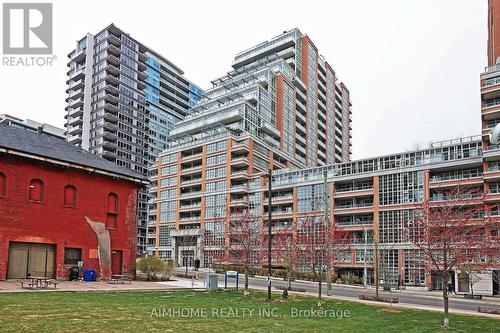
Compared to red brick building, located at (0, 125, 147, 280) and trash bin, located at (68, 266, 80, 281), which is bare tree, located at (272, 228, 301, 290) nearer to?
red brick building, located at (0, 125, 147, 280)

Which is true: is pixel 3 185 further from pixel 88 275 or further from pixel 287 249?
pixel 287 249

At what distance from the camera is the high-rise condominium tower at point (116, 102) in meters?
117

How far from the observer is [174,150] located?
101188mm

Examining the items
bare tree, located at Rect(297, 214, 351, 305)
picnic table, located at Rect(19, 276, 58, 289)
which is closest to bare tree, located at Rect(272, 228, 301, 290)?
bare tree, located at Rect(297, 214, 351, 305)

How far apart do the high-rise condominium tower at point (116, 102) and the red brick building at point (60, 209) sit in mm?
80206

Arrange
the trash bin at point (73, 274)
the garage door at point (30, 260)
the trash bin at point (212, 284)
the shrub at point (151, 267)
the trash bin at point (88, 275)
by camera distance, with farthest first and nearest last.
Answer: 1. the shrub at point (151, 267)
2. the trash bin at point (88, 275)
3. the trash bin at point (73, 274)
4. the trash bin at point (212, 284)
5. the garage door at point (30, 260)

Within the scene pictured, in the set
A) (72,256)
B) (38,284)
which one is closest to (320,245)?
(72,256)

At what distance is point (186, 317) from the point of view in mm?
17453

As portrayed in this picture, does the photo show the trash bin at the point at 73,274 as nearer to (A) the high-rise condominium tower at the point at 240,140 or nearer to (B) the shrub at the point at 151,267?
(B) the shrub at the point at 151,267

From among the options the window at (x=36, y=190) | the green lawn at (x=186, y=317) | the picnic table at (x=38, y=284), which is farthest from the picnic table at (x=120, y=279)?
the green lawn at (x=186, y=317)

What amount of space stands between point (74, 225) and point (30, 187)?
4233 millimetres

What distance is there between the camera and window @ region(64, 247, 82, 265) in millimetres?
33656

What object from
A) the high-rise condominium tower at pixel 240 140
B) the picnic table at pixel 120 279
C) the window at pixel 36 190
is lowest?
the picnic table at pixel 120 279

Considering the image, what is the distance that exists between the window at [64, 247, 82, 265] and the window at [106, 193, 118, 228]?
11.1 feet
